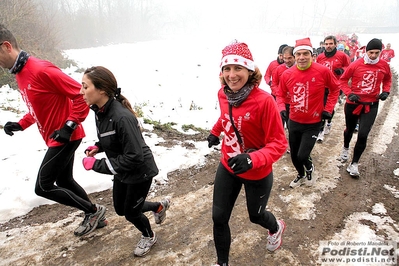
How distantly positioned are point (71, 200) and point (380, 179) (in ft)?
17.3

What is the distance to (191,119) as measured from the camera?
8.80m

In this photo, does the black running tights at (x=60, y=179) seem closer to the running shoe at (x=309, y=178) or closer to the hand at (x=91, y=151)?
the hand at (x=91, y=151)

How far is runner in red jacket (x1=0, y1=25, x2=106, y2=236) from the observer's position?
9.85 ft

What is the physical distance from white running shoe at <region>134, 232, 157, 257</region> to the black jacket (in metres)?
0.98

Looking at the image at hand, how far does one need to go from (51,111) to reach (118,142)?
1.10 meters

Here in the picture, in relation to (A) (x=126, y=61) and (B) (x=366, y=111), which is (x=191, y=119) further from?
(A) (x=126, y=61)

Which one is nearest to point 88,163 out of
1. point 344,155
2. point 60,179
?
point 60,179

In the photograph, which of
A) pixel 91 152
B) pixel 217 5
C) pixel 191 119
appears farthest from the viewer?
pixel 217 5

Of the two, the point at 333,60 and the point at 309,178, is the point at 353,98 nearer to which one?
the point at 309,178

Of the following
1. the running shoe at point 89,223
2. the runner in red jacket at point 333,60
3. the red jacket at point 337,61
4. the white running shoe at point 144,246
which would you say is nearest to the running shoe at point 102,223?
the running shoe at point 89,223

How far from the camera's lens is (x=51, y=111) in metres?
3.21

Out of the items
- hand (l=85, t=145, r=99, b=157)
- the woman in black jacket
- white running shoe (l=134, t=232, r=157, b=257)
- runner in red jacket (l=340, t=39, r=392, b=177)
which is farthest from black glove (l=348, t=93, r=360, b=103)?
hand (l=85, t=145, r=99, b=157)

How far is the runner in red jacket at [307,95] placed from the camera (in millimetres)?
4398

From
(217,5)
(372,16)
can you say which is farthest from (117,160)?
(372,16)
